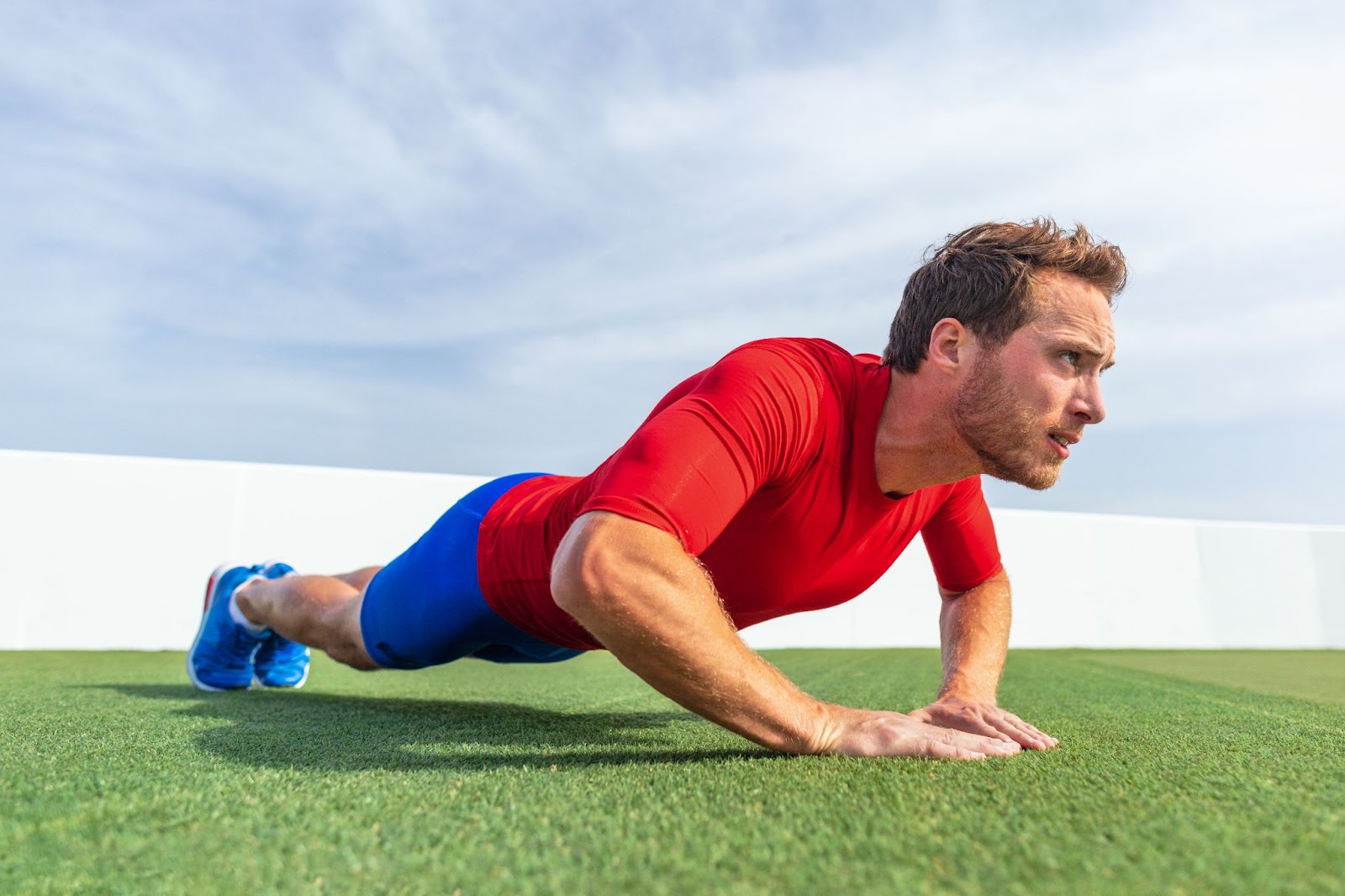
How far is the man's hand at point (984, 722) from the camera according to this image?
1.38 metres

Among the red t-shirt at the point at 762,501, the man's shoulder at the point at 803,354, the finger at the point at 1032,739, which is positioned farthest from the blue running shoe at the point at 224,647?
the finger at the point at 1032,739

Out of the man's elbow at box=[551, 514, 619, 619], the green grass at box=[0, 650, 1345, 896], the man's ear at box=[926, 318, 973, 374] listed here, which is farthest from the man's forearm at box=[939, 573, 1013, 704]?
the man's elbow at box=[551, 514, 619, 619]

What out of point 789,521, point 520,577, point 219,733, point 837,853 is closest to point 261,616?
point 219,733

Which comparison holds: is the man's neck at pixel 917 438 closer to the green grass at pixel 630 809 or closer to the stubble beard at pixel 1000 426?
the stubble beard at pixel 1000 426

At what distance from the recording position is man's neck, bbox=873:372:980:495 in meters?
1.53

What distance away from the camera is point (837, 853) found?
77cm

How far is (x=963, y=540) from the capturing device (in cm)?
198

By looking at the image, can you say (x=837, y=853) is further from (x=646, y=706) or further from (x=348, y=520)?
(x=348, y=520)

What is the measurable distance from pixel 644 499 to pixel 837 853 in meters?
0.51

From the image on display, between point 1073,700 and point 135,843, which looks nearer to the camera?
point 135,843

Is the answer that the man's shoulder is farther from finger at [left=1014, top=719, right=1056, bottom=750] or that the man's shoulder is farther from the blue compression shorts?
the blue compression shorts

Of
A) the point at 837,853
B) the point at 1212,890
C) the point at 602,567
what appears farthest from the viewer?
the point at 602,567

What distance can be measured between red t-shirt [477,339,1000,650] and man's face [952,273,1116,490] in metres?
0.17

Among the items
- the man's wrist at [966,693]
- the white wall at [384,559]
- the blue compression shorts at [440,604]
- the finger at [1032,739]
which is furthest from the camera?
the white wall at [384,559]
